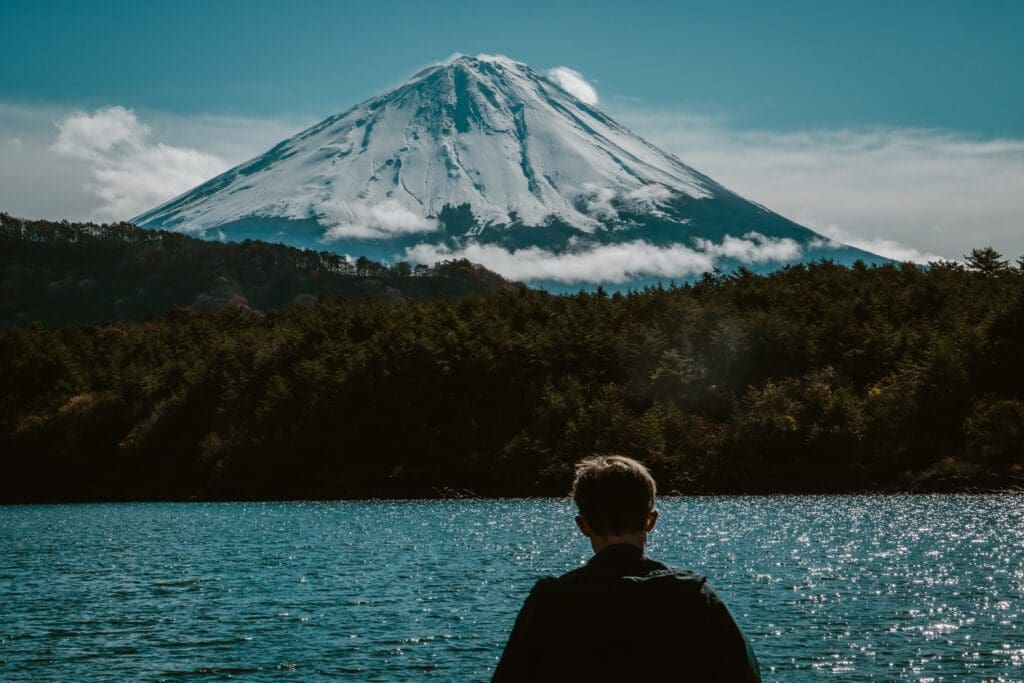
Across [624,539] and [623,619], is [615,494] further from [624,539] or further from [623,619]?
[623,619]

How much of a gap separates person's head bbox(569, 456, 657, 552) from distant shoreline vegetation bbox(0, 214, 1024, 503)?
68015 millimetres

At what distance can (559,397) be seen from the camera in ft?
278

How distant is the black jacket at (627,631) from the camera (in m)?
4.87

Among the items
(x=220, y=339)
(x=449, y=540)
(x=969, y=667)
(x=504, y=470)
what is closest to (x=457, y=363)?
(x=504, y=470)

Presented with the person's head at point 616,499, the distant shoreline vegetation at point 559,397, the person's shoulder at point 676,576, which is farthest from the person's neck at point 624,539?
the distant shoreline vegetation at point 559,397

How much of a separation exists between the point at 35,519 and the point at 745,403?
4654 centimetres

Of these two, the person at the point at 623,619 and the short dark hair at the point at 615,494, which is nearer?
the person at the point at 623,619

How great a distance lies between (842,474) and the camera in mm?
75375

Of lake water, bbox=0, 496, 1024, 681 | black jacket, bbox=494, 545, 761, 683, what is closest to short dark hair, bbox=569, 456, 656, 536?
black jacket, bbox=494, 545, 761, 683

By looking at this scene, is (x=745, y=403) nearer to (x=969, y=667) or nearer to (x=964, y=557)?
(x=964, y=557)

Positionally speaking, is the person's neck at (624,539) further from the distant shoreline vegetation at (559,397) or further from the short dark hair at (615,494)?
the distant shoreline vegetation at (559,397)

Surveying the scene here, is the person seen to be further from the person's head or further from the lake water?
the lake water

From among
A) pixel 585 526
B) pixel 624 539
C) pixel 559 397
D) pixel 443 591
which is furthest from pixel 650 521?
pixel 559 397

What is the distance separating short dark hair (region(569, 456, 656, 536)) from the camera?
4.97 metres
